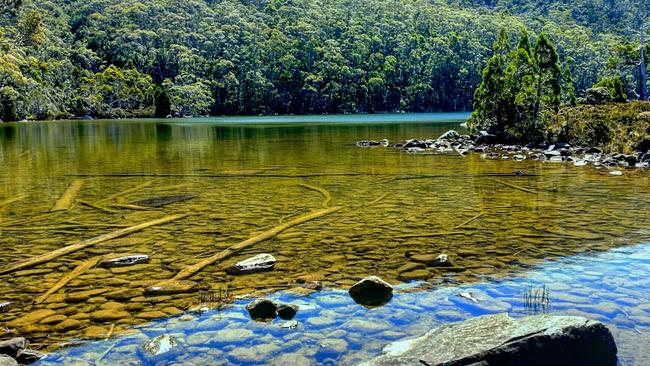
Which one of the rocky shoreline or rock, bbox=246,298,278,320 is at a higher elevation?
the rocky shoreline

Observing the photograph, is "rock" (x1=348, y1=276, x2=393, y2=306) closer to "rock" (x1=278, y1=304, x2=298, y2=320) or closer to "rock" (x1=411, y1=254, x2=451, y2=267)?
"rock" (x1=278, y1=304, x2=298, y2=320)

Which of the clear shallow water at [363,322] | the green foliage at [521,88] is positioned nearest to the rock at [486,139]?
the green foliage at [521,88]

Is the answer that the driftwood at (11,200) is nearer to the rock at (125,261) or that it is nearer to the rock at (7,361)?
the rock at (125,261)

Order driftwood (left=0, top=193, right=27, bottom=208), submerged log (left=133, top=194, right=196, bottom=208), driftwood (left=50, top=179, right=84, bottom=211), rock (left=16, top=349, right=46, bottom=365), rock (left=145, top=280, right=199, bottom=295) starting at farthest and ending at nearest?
driftwood (left=0, top=193, right=27, bottom=208) < submerged log (left=133, top=194, right=196, bottom=208) < driftwood (left=50, top=179, right=84, bottom=211) < rock (left=145, top=280, right=199, bottom=295) < rock (left=16, top=349, right=46, bottom=365)

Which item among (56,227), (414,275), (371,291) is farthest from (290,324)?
(56,227)

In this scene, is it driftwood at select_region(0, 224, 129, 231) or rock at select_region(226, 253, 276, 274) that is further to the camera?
driftwood at select_region(0, 224, 129, 231)

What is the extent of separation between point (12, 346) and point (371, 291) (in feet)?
16.5

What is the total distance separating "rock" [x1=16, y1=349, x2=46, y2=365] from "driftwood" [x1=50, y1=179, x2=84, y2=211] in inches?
418

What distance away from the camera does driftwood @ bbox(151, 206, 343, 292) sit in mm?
9719

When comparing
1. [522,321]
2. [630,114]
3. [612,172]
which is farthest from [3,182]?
[630,114]

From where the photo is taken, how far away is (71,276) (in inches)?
387

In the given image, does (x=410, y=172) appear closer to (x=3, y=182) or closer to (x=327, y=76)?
(x=3, y=182)


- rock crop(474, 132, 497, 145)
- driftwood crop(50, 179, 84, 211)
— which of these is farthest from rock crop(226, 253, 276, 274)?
rock crop(474, 132, 497, 145)

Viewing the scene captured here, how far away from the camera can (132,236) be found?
12.9 meters
